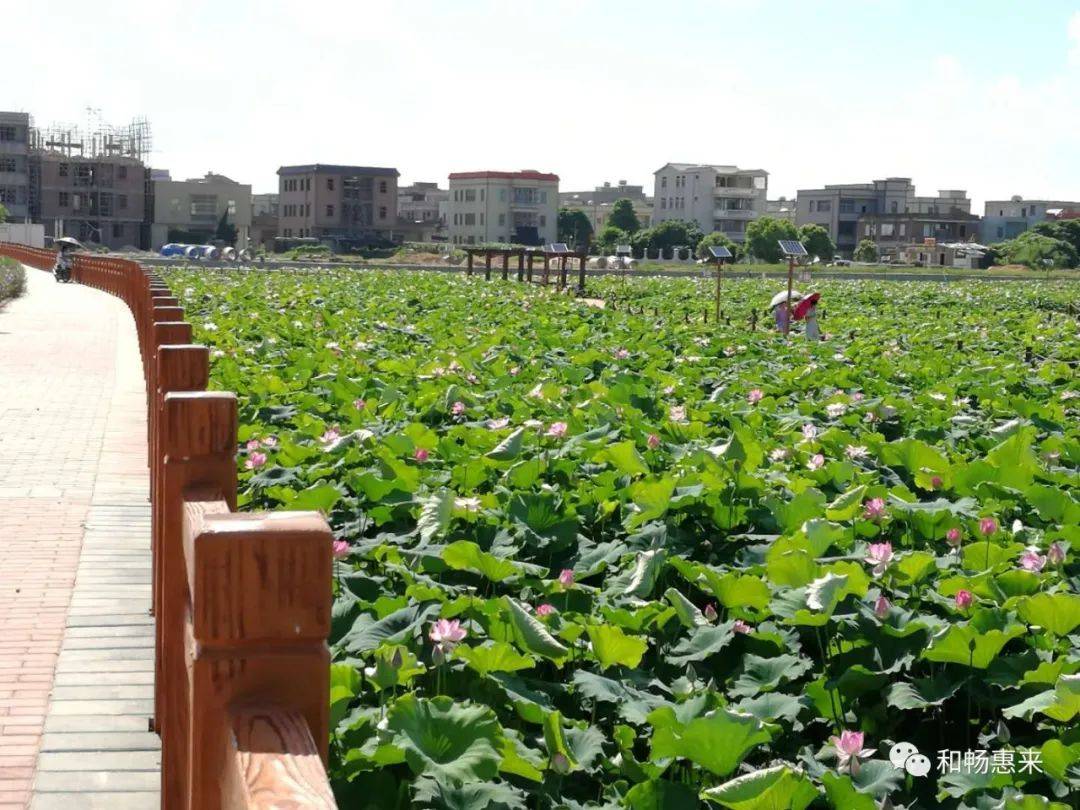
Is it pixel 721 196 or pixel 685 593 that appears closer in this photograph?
pixel 685 593

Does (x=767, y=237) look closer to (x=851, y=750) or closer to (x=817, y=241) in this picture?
(x=817, y=241)

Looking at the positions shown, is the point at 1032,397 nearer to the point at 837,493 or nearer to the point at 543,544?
the point at 837,493

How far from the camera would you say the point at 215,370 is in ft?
28.9

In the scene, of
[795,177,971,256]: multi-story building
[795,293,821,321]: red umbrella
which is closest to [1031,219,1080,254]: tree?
[795,177,971,256]: multi-story building

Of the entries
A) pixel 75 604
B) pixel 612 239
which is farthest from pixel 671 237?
pixel 75 604

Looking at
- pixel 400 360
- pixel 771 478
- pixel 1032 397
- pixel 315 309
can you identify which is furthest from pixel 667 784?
pixel 315 309

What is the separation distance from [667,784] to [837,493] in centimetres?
265

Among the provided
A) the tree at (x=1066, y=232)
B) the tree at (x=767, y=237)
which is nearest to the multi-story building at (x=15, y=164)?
the tree at (x=767, y=237)

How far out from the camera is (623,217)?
119000mm

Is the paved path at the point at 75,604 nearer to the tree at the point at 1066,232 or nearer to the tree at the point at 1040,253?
the tree at the point at 1040,253

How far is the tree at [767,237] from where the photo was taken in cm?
8656

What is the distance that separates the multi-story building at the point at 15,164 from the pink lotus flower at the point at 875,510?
89.6m

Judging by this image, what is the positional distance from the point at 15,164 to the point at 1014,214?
90116mm

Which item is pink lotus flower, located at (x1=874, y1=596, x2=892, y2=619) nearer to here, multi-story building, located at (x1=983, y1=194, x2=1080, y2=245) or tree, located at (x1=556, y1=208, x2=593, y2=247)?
tree, located at (x1=556, y1=208, x2=593, y2=247)
